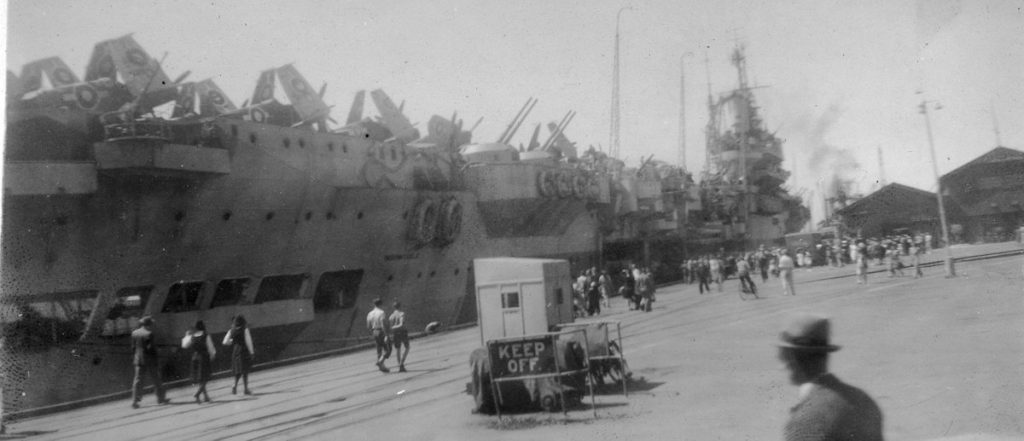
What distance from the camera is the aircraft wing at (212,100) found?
18.0 metres

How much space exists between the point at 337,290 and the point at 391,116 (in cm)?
645

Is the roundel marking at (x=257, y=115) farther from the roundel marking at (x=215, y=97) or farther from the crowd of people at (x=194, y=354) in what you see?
the crowd of people at (x=194, y=354)

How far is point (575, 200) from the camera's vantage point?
32.0 metres

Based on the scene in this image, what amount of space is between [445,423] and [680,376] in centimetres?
333

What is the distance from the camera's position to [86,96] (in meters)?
15.6

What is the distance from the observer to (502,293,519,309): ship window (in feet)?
34.4

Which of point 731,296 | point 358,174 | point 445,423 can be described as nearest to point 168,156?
point 358,174

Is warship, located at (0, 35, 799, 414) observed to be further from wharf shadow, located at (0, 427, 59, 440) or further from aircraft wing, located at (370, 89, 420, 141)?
wharf shadow, located at (0, 427, 59, 440)

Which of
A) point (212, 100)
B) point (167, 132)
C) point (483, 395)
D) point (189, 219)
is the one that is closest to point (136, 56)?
point (167, 132)

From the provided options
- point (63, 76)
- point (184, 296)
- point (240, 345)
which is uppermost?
point (63, 76)

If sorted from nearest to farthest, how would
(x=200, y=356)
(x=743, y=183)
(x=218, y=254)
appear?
(x=200, y=356) → (x=218, y=254) → (x=743, y=183)

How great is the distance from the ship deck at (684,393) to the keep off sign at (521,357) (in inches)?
18.9

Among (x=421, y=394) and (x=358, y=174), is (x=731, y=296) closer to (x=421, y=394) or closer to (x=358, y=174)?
(x=358, y=174)

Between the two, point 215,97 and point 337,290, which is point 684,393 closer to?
point 215,97
